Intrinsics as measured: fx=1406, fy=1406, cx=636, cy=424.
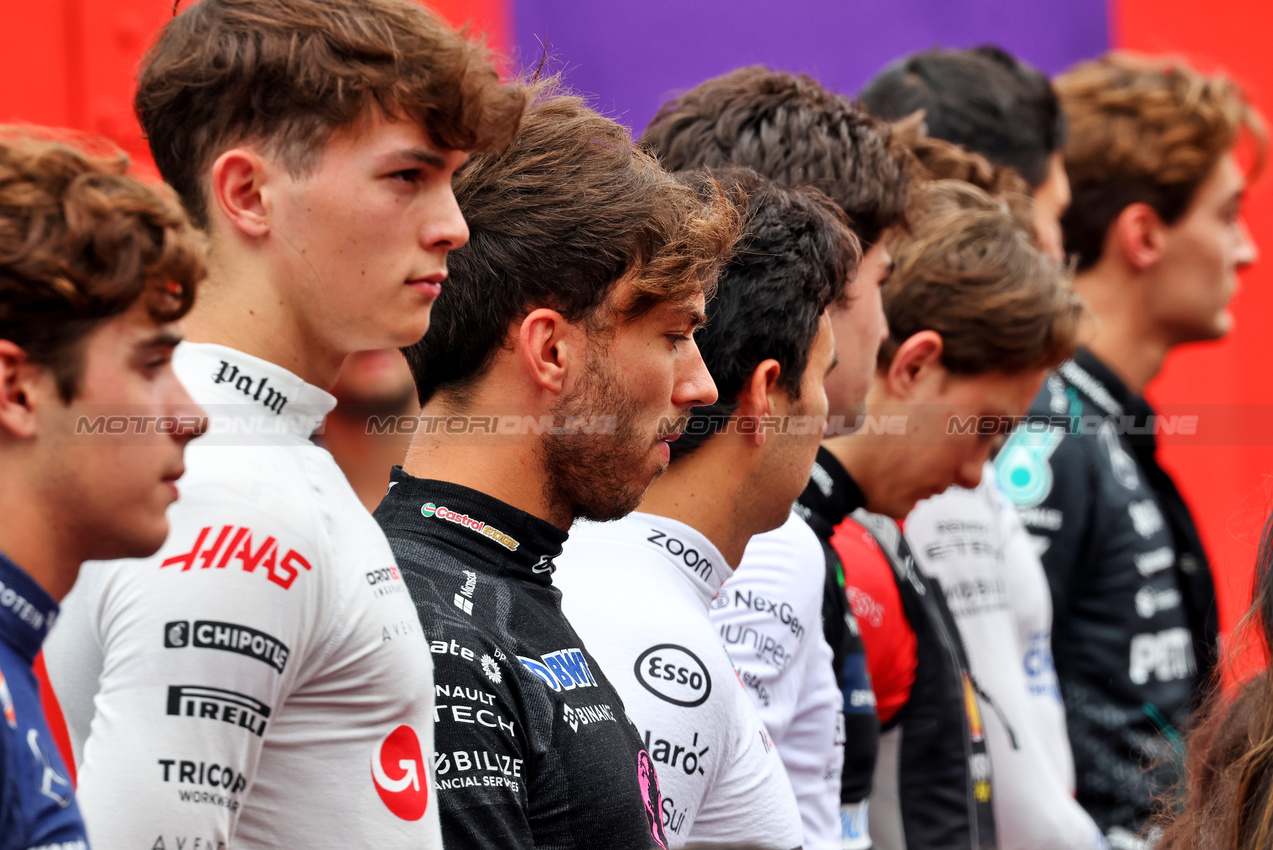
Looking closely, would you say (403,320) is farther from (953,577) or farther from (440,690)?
(953,577)

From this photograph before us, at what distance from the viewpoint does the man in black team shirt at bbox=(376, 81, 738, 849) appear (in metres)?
1.55

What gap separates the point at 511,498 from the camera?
1718 mm

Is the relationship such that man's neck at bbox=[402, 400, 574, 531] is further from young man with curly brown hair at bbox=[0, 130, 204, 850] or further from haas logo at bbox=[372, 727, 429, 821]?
young man with curly brown hair at bbox=[0, 130, 204, 850]

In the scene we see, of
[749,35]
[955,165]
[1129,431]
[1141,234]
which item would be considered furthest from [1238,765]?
[749,35]

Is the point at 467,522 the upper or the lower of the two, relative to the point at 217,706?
upper

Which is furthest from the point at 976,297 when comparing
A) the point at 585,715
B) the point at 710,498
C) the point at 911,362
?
the point at 585,715

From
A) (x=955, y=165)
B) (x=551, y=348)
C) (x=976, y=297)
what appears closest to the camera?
(x=551, y=348)

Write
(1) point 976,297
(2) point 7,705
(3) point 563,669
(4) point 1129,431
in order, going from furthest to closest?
(4) point 1129,431
(1) point 976,297
(3) point 563,669
(2) point 7,705

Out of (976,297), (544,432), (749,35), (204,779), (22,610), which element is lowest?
(204,779)

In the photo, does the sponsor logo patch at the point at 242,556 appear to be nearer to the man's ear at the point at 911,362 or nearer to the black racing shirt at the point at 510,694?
the black racing shirt at the point at 510,694

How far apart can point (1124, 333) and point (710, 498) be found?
266cm

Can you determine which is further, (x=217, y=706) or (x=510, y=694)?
(x=510, y=694)

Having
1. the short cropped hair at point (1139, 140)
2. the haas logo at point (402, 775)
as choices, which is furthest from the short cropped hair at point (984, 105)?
the haas logo at point (402, 775)

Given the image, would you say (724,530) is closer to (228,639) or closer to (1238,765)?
(1238,765)
